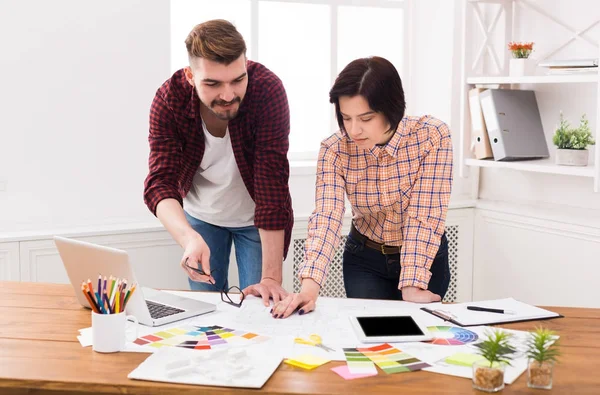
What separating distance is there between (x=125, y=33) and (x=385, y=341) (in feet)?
6.48

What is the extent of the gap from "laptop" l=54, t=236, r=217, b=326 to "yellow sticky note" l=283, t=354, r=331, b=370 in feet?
1.37

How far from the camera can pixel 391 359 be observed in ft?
5.43

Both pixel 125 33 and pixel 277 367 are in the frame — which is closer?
pixel 277 367

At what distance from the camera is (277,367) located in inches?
63.5

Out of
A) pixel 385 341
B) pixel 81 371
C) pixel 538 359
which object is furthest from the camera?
pixel 385 341

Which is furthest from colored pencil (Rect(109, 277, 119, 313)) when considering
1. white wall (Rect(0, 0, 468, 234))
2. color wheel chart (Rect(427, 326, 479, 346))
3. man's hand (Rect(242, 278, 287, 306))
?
white wall (Rect(0, 0, 468, 234))

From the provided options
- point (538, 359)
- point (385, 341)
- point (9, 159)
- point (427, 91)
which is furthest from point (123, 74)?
point (538, 359)

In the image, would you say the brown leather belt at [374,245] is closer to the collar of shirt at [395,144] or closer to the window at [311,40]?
the collar of shirt at [395,144]

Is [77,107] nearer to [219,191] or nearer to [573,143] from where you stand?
[219,191]

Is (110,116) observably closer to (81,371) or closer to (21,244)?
(21,244)

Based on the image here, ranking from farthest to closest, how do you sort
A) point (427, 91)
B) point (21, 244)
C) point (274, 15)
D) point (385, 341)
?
point (427, 91), point (274, 15), point (21, 244), point (385, 341)

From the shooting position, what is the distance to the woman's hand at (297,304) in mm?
1978

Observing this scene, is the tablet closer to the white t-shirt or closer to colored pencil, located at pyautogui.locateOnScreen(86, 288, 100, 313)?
colored pencil, located at pyautogui.locateOnScreen(86, 288, 100, 313)

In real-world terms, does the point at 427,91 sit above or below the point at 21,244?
above
